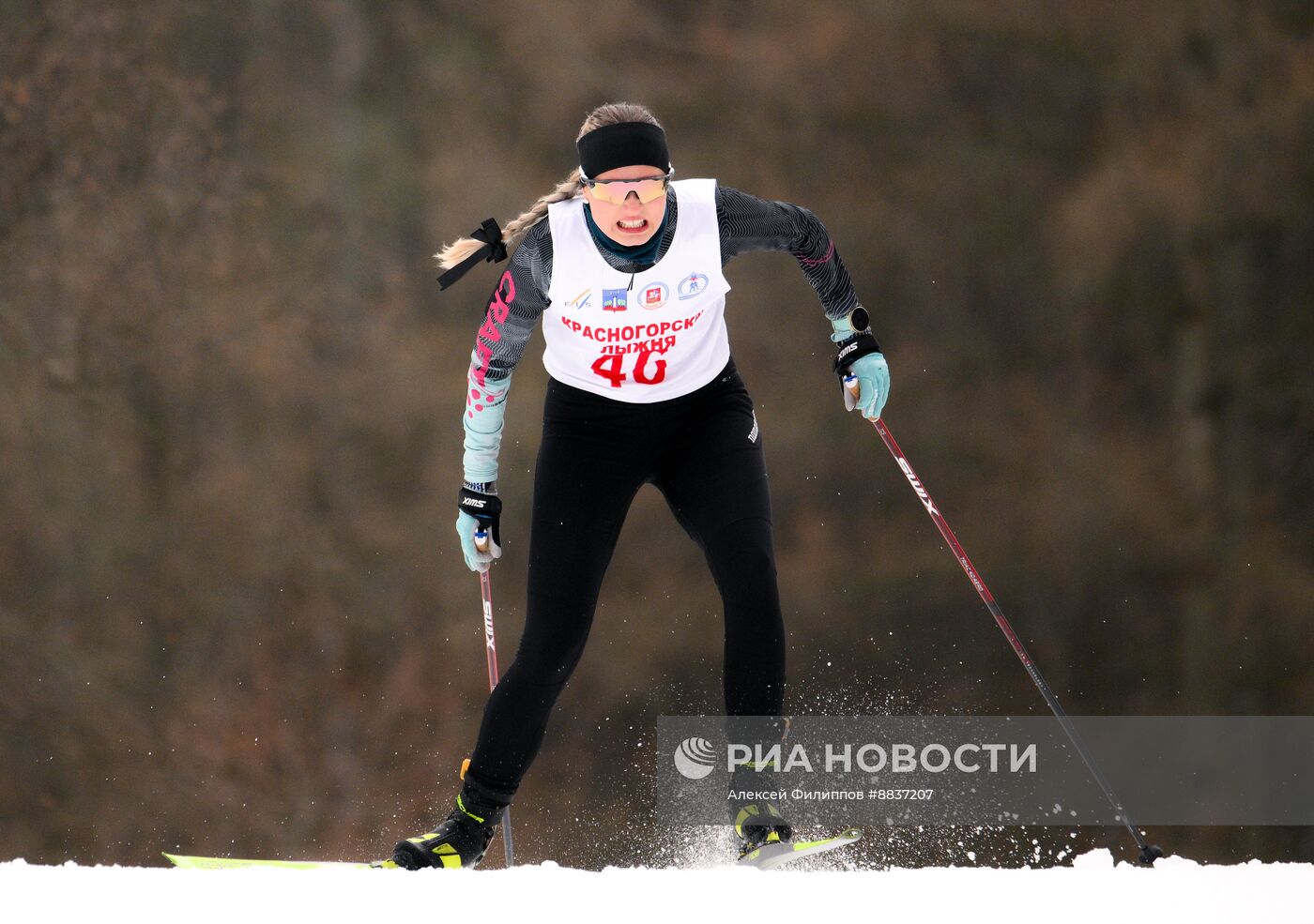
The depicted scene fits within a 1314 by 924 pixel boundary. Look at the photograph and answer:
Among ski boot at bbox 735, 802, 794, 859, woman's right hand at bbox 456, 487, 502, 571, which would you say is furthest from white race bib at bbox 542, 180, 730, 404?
ski boot at bbox 735, 802, 794, 859

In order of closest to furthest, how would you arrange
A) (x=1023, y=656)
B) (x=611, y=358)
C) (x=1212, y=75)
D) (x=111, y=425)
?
1. (x=611, y=358)
2. (x=1023, y=656)
3. (x=1212, y=75)
4. (x=111, y=425)

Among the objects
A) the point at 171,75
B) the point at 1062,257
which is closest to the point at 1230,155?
the point at 1062,257

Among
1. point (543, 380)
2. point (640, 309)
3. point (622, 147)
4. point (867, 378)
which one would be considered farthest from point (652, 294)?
point (543, 380)

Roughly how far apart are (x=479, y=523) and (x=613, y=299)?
1.91 ft

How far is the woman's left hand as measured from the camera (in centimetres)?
257

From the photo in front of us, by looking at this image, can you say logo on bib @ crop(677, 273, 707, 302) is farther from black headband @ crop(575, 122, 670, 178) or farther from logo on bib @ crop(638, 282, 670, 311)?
black headband @ crop(575, 122, 670, 178)

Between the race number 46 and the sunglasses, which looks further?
the race number 46

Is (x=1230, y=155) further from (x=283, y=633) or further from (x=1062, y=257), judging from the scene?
(x=283, y=633)

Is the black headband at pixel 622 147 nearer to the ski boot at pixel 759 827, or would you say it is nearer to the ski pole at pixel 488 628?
the ski pole at pixel 488 628

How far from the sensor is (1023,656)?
108 inches

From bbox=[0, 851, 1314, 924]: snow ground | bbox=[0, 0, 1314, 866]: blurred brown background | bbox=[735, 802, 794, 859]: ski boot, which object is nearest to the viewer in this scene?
bbox=[0, 851, 1314, 924]: snow ground

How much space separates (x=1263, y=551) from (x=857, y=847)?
1852mm

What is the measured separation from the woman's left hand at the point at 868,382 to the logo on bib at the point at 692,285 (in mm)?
477

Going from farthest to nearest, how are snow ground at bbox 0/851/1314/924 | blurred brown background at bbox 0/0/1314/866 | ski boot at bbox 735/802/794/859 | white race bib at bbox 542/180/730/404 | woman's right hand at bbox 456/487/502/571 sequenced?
blurred brown background at bbox 0/0/1314/866
woman's right hand at bbox 456/487/502/571
white race bib at bbox 542/180/730/404
ski boot at bbox 735/802/794/859
snow ground at bbox 0/851/1314/924
